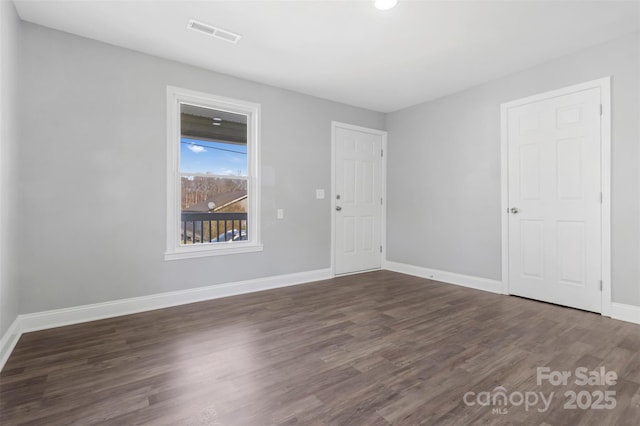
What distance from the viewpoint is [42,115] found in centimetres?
270

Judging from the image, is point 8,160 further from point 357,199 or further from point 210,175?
point 357,199

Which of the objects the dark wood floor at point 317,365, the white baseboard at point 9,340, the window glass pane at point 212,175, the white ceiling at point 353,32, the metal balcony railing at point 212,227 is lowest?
the dark wood floor at point 317,365

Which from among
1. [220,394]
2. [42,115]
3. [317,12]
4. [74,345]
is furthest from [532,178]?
[42,115]

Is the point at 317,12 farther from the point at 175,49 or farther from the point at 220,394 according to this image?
the point at 220,394

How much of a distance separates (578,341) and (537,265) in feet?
4.00

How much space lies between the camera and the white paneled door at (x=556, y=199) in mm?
3078

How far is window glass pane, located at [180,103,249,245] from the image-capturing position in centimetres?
352

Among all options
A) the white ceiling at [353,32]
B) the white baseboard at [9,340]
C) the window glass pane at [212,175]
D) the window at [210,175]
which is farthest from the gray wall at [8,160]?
the window glass pane at [212,175]

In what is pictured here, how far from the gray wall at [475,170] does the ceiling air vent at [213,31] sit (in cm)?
304

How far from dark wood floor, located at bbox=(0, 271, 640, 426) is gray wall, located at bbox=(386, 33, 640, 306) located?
86 centimetres

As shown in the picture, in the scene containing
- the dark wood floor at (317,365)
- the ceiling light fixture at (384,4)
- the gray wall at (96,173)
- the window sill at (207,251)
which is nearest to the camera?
the dark wood floor at (317,365)

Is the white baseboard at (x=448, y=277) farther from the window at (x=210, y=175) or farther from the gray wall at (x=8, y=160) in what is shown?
the gray wall at (x=8, y=160)

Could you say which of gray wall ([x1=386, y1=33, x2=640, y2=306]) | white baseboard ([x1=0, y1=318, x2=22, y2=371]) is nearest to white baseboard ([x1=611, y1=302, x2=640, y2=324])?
gray wall ([x1=386, y1=33, x2=640, y2=306])

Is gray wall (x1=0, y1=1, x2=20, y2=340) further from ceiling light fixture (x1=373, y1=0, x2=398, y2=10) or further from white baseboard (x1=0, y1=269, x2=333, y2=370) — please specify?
ceiling light fixture (x1=373, y1=0, x2=398, y2=10)
